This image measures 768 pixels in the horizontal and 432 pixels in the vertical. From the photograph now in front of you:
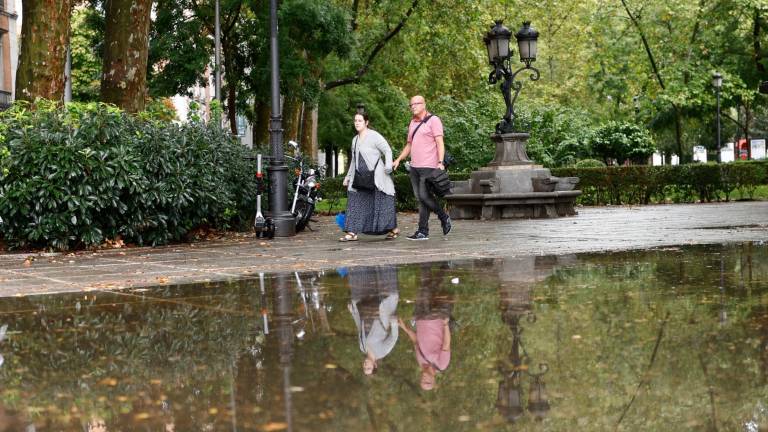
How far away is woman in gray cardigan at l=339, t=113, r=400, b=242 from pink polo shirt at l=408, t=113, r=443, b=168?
0.42 metres

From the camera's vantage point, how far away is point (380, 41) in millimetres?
34375

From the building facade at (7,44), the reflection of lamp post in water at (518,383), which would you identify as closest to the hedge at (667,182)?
the reflection of lamp post in water at (518,383)

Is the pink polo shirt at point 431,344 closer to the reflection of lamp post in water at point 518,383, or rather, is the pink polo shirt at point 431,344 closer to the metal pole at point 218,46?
the reflection of lamp post in water at point 518,383

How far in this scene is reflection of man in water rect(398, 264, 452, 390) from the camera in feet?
15.6

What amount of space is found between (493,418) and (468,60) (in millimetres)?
33907

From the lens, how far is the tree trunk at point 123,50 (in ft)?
55.4

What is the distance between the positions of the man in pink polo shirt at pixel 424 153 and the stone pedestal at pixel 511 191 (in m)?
6.34

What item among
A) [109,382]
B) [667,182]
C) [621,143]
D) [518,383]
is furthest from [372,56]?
[518,383]

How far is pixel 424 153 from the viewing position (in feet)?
45.9

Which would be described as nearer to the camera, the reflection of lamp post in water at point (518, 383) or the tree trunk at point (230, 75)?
the reflection of lamp post in water at point (518, 383)

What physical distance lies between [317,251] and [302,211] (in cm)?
452

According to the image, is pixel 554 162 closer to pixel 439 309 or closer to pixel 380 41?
pixel 380 41

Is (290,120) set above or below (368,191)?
above

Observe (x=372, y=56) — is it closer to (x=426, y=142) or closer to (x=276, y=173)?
(x=276, y=173)
